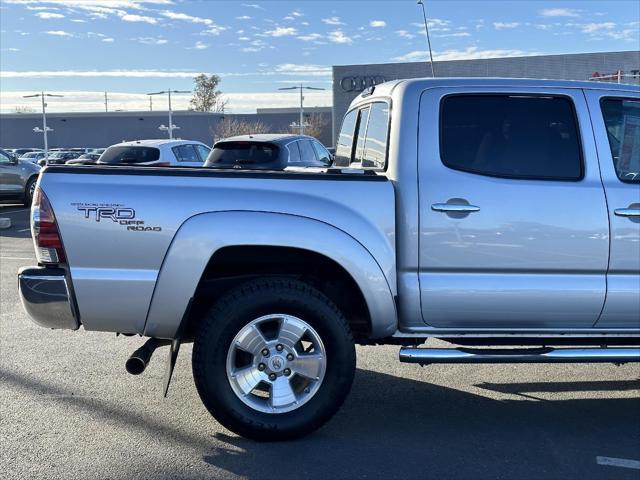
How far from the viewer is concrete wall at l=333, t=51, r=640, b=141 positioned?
3278 centimetres

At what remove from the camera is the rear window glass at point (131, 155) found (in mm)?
15531

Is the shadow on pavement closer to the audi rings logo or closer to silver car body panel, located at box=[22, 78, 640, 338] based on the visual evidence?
silver car body panel, located at box=[22, 78, 640, 338]

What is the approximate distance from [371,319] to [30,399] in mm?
2506

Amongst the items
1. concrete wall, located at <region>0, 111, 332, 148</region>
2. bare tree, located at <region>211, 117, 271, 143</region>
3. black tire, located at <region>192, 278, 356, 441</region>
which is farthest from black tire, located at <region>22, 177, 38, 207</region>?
concrete wall, located at <region>0, 111, 332, 148</region>

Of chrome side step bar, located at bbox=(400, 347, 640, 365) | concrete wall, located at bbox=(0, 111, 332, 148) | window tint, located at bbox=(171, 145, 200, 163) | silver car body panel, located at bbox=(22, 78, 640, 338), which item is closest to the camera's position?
silver car body panel, located at bbox=(22, 78, 640, 338)

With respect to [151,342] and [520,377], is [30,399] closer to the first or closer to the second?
[151,342]

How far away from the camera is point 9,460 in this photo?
3.75 m

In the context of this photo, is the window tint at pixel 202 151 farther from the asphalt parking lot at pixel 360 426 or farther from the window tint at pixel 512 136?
the window tint at pixel 512 136

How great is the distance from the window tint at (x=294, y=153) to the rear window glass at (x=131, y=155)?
191 inches

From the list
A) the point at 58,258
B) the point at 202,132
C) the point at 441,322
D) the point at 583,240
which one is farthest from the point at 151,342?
the point at 202,132

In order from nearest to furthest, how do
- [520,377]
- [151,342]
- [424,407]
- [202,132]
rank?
[151,342] < [424,407] < [520,377] < [202,132]

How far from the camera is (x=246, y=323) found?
3873 millimetres

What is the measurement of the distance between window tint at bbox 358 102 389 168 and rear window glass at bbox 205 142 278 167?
6.93 meters

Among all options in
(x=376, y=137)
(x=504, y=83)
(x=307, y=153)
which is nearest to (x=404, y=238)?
(x=376, y=137)
